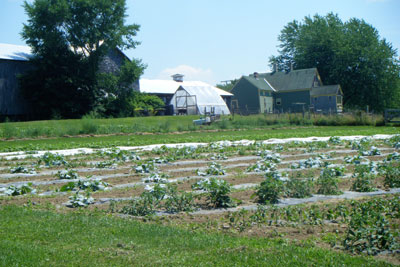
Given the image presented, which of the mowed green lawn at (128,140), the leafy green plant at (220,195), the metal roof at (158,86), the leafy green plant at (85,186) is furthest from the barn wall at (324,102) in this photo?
the leafy green plant at (220,195)

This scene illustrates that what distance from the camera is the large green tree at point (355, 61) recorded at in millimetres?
66562

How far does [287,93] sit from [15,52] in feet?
136

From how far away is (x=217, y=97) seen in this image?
51.0 metres

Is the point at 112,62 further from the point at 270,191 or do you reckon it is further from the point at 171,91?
the point at 270,191

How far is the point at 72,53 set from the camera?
41406 millimetres

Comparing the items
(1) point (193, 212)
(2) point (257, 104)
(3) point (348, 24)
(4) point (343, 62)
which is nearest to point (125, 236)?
(1) point (193, 212)

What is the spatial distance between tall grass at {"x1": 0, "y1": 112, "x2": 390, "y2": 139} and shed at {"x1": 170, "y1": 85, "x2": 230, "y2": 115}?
8679 millimetres

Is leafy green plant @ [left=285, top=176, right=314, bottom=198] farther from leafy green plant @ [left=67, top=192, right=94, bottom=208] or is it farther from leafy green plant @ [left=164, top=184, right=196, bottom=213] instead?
leafy green plant @ [left=67, top=192, right=94, bottom=208]

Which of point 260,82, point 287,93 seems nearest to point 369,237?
point 260,82

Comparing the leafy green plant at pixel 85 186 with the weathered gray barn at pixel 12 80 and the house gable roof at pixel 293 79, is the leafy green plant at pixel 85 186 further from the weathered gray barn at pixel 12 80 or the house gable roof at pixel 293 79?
the house gable roof at pixel 293 79

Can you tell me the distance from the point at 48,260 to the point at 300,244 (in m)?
2.65

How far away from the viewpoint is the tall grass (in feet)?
77.4

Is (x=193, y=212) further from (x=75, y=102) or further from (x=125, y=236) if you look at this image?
(x=75, y=102)

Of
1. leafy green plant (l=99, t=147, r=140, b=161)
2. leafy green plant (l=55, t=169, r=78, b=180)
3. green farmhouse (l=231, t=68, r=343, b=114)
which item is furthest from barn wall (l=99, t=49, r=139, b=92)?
leafy green plant (l=55, t=169, r=78, b=180)
